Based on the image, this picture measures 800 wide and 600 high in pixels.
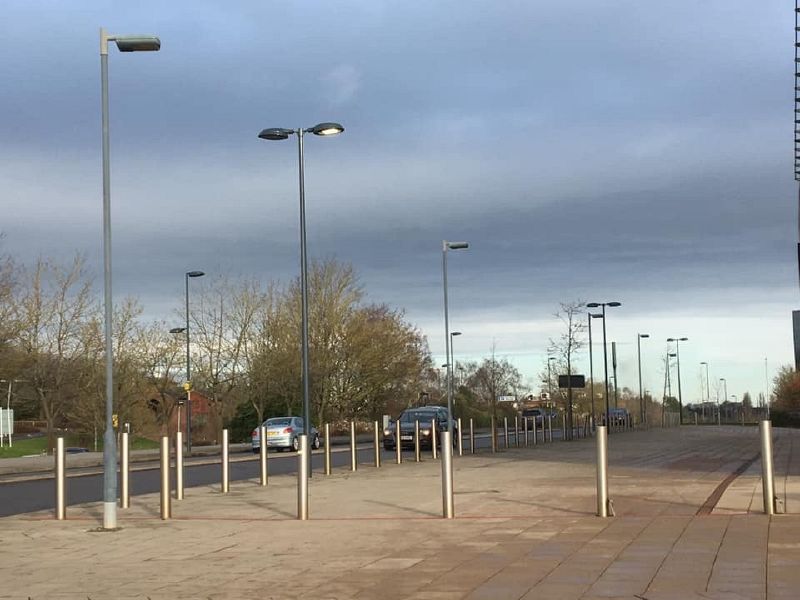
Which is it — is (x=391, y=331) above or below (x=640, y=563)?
above

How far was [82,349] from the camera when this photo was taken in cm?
5275

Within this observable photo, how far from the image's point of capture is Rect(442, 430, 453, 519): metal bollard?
12.8 meters

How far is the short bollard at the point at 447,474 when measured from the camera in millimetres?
12836

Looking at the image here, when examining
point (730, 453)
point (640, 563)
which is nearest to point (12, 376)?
point (730, 453)

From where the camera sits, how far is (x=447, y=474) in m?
13.0

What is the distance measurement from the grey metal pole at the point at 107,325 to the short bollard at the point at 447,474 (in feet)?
13.9

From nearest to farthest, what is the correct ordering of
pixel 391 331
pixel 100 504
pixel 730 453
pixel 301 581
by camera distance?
pixel 301 581, pixel 100 504, pixel 730 453, pixel 391 331

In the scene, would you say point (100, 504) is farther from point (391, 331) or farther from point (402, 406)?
point (402, 406)

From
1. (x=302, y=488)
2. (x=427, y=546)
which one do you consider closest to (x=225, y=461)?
(x=302, y=488)

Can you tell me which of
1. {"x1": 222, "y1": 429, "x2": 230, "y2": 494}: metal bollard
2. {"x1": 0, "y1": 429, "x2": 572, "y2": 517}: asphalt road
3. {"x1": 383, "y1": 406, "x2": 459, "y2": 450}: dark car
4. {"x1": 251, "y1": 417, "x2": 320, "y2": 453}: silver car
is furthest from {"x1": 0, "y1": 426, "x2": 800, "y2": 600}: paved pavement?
{"x1": 251, "y1": 417, "x2": 320, "y2": 453}: silver car

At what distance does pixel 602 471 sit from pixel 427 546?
3073 mm

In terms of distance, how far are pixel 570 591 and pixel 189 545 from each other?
16.5 ft

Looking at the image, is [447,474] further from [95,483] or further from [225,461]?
[95,483]

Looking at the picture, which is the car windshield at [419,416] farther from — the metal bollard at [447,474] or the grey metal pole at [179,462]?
the metal bollard at [447,474]
